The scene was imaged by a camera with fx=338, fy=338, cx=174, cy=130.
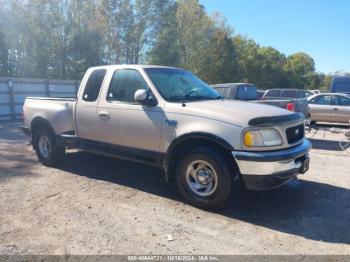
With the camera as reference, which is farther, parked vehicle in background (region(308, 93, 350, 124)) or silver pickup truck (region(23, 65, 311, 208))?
parked vehicle in background (region(308, 93, 350, 124))

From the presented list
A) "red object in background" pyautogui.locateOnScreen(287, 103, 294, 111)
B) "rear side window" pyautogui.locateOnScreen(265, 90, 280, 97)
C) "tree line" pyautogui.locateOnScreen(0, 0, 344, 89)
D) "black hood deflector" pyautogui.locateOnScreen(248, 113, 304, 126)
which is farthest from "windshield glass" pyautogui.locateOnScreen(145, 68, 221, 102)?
"tree line" pyautogui.locateOnScreen(0, 0, 344, 89)

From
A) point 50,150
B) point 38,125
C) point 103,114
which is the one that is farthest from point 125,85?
point 38,125

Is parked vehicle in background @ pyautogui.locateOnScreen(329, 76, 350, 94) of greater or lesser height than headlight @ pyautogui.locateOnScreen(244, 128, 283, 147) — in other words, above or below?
above

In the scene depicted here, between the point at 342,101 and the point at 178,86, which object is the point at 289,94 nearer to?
the point at 342,101

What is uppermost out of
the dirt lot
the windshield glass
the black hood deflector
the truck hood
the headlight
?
the windshield glass

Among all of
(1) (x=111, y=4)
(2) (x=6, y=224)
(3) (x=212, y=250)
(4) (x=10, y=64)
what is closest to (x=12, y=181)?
(2) (x=6, y=224)

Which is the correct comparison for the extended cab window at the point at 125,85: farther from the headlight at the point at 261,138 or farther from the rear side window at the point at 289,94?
the rear side window at the point at 289,94

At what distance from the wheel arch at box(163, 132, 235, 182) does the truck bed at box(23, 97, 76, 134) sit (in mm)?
2345

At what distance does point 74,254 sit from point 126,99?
2635 mm

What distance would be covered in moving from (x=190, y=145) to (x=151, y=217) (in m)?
1.11

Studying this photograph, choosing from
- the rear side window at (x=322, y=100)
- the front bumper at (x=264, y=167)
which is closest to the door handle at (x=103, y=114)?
the front bumper at (x=264, y=167)

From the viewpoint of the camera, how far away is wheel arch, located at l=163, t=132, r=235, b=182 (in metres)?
4.36

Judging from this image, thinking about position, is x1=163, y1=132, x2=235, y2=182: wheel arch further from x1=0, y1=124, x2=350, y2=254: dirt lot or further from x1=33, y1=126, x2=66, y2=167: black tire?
x1=33, y1=126, x2=66, y2=167: black tire

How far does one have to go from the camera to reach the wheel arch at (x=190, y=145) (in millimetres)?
4355
